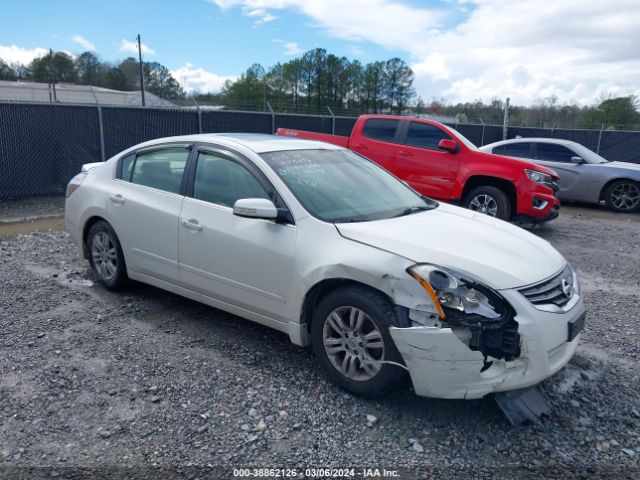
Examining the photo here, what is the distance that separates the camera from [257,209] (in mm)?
3697

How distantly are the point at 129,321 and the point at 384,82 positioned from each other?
5718 cm

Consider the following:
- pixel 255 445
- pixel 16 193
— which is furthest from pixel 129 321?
pixel 16 193

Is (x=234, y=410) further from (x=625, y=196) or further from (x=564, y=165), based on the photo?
(x=625, y=196)

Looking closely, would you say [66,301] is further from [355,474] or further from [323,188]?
[355,474]

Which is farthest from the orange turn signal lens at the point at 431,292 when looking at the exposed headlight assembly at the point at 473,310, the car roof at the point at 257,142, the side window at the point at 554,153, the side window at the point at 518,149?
the side window at the point at 554,153

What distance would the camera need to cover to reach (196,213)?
14.2 ft

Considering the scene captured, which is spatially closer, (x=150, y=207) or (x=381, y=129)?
(x=150, y=207)

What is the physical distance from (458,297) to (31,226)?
7844 millimetres

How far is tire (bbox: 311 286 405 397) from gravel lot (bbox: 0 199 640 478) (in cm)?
15

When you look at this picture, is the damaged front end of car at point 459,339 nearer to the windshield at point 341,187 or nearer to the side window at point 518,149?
the windshield at point 341,187

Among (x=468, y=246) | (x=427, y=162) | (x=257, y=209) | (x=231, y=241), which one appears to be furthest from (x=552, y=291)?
(x=427, y=162)

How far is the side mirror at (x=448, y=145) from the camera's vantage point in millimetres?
8812

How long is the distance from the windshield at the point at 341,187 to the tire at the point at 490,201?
14.1 ft

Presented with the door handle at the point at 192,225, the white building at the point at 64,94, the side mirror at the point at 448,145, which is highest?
the white building at the point at 64,94
